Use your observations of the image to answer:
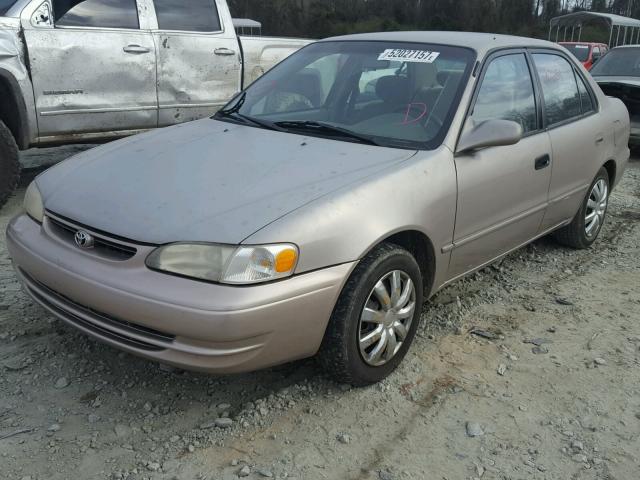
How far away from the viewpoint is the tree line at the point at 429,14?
35.8 meters

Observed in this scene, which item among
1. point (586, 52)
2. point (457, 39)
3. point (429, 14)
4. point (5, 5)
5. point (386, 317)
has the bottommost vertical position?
point (429, 14)

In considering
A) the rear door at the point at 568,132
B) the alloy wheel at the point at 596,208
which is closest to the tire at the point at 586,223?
the alloy wheel at the point at 596,208

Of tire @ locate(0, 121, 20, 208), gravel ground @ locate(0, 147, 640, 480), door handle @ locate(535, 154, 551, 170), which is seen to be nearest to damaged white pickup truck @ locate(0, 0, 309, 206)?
tire @ locate(0, 121, 20, 208)

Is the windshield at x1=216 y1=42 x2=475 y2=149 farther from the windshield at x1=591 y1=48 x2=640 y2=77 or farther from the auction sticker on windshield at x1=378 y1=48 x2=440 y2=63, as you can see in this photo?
the windshield at x1=591 y1=48 x2=640 y2=77

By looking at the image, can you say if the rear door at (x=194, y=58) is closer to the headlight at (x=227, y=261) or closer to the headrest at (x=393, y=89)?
the headrest at (x=393, y=89)

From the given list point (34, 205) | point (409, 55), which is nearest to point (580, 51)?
point (409, 55)

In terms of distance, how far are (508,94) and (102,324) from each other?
2.62 meters

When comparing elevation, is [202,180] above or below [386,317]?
above

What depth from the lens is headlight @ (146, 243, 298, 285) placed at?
2418 mm

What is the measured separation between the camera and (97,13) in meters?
5.56

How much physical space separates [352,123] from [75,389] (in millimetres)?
1928

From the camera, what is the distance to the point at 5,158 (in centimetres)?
497

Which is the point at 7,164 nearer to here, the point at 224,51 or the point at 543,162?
the point at 224,51

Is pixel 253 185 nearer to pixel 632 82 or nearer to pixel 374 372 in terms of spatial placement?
pixel 374 372
